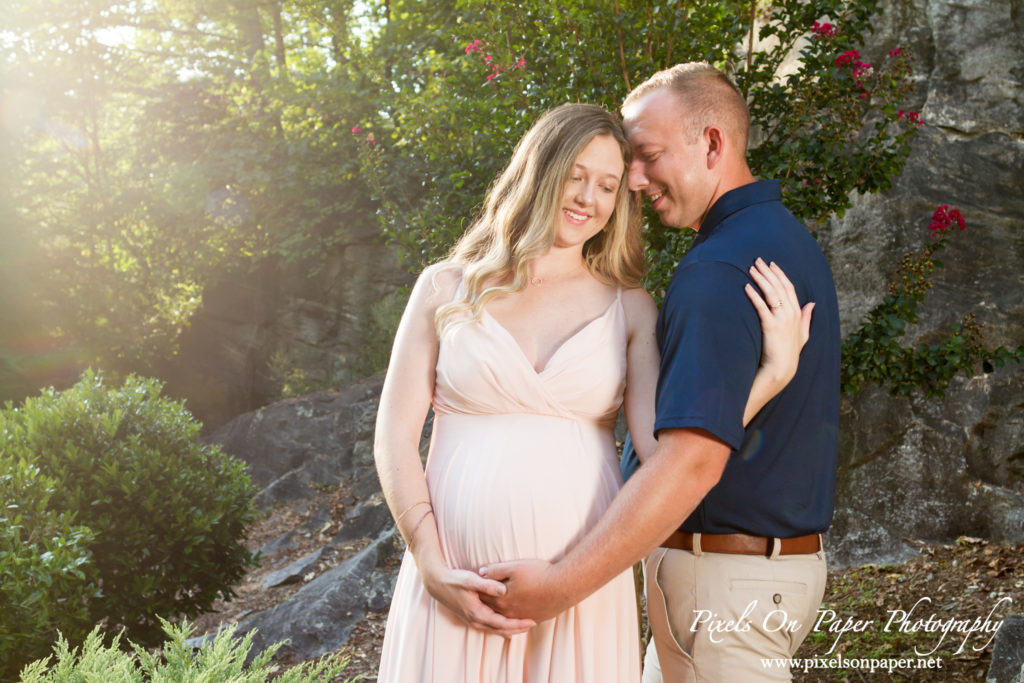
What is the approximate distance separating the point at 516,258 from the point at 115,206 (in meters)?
14.5

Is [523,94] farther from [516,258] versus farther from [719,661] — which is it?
[719,661]

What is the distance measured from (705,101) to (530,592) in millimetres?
1496

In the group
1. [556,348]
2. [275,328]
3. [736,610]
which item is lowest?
[275,328]

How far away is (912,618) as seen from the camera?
5.26 meters

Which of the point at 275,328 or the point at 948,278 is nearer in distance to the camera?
the point at 948,278

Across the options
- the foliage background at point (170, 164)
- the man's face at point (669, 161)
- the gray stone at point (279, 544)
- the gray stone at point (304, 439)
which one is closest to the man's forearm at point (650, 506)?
the man's face at point (669, 161)

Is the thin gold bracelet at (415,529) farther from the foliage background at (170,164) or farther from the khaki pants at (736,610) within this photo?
the foliage background at (170,164)

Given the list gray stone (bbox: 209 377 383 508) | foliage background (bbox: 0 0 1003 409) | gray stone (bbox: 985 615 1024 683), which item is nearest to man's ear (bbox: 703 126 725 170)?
gray stone (bbox: 985 615 1024 683)

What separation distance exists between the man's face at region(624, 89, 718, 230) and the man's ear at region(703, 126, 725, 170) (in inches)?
0.4

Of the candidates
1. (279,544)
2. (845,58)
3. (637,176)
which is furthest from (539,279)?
(279,544)

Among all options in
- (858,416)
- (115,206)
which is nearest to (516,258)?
(858,416)

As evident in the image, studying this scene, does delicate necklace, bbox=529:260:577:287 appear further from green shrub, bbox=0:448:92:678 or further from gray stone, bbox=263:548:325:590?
gray stone, bbox=263:548:325:590

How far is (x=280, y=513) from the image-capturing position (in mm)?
10609

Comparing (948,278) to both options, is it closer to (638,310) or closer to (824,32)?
(824,32)
